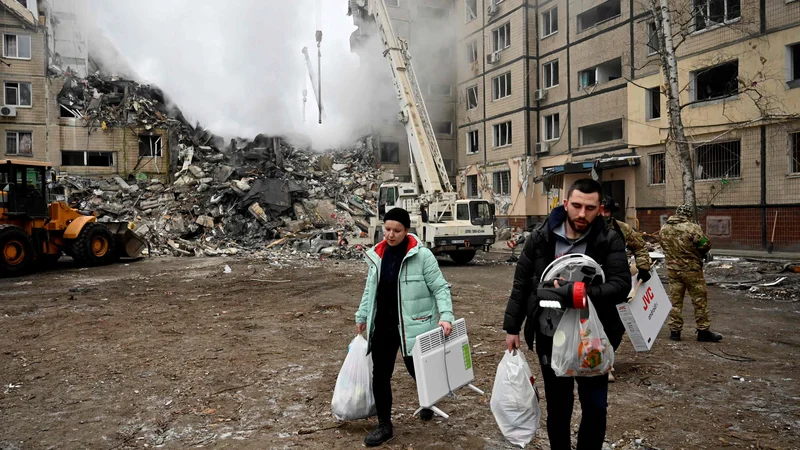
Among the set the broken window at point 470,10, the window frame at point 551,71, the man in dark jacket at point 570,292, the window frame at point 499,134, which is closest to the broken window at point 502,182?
the window frame at point 499,134

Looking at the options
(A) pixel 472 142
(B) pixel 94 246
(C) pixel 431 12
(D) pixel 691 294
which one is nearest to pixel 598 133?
(A) pixel 472 142

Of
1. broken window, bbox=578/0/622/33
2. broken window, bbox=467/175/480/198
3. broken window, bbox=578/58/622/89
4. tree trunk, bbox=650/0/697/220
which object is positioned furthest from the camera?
broken window, bbox=467/175/480/198

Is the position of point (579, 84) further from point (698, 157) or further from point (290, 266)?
point (290, 266)

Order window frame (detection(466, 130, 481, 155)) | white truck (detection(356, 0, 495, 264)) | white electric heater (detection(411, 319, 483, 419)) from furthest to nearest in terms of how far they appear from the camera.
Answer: window frame (detection(466, 130, 481, 155))
white truck (detection(356, 0, 495, 264))
white electric heater (detection(411, 319, 483, 419))

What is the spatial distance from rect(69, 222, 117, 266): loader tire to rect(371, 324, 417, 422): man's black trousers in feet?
41.8

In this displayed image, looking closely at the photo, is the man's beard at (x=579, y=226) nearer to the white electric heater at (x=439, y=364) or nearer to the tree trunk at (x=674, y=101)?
the white electric heater at (x=439, y=364)

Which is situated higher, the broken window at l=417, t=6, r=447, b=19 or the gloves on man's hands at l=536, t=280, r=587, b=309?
the broken window at l=417, t=6, r=447, b=19

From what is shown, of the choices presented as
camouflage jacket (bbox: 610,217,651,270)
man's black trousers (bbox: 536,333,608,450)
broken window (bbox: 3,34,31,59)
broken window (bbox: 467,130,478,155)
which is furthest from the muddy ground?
broken window (bbox: 3,34,31,59)

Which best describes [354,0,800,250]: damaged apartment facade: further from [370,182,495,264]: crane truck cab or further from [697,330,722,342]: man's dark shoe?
[697,330,722,342]: man's dark shoe

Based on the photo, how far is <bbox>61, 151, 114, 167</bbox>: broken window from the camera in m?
25.3

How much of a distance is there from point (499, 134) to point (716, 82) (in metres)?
10.9

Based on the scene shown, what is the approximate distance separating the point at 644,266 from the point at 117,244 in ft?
48.5

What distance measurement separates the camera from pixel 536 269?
2.69m

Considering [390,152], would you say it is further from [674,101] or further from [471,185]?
[674,101]
